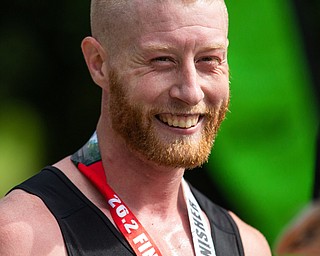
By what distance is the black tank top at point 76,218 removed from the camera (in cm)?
329

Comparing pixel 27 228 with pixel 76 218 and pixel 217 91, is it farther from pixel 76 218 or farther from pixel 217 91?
pixel 217 91

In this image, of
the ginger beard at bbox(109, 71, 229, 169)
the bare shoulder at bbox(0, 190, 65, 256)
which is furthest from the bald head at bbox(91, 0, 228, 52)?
the bare shoulder at bbox(0, 190, 65, 256)

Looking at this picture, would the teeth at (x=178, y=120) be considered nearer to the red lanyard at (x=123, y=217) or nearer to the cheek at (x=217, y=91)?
the cheek at (x=217, y=91)

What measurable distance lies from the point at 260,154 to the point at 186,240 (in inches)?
114

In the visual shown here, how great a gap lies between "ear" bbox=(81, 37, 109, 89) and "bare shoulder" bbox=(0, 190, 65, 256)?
2.00 feet

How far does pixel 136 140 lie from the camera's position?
11.4ft

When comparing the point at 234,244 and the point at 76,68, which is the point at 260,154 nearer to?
the point at 76,68

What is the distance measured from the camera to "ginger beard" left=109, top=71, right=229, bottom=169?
11.1 feet

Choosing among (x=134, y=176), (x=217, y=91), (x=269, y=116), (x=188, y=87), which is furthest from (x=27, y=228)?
(x=269, y=116)

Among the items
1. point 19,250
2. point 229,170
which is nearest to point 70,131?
point 229,170

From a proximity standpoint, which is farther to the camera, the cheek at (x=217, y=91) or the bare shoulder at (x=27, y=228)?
the cheek at (x=217, y=91)

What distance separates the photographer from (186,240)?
3.62 meters

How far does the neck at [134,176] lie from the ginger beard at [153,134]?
0.08 m

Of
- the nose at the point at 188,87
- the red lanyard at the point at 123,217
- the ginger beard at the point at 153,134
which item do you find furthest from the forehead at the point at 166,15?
the red lanyard at the point at 123,217
